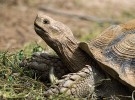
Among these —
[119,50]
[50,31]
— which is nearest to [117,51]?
[119,50]

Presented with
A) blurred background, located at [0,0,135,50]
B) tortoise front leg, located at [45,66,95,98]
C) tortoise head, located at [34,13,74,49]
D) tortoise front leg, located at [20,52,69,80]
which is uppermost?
blurred background, located at [0,0,135,50]

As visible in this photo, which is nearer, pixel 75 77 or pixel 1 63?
pixel 75 77

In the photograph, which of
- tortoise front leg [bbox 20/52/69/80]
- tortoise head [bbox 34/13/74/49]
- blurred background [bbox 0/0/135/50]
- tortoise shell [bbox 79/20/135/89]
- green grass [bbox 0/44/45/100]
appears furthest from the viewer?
blurred background [bbox 0/0/135/50]

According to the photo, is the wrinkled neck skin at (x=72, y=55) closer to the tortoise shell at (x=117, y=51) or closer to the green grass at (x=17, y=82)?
the tortoise shell at (x=117, y=51)

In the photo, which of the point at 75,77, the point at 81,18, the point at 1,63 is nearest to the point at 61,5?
the point at 81,18

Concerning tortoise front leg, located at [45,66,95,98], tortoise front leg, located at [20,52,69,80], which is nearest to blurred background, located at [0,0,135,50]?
tortoise front leg, located at [20,52,69,80]

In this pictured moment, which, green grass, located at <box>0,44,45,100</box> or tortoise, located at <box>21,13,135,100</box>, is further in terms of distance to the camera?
tortoise, located at <box>21,13,135,100</box>

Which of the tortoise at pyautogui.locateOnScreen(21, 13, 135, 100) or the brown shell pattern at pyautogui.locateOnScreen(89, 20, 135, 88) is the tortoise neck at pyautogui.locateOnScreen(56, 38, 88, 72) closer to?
the tortoise at pyautogui.locateOnScreen(21, 13, 135, 100)

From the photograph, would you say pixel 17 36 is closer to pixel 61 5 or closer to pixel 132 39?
pixel 61 5
